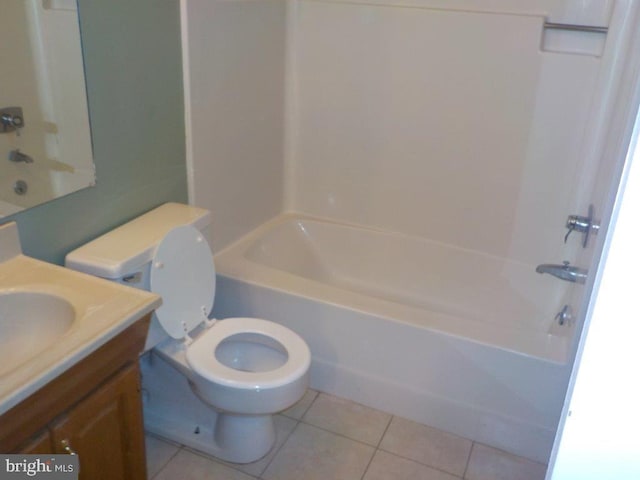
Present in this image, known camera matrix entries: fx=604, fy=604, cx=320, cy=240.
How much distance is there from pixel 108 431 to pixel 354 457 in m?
0.94

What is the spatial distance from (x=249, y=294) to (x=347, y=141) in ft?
2.96

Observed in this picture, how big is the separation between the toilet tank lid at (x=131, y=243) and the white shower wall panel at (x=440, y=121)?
3.15ft

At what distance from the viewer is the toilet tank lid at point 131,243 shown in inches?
67.3

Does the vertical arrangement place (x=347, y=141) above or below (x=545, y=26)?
below

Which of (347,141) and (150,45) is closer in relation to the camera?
(150,45)

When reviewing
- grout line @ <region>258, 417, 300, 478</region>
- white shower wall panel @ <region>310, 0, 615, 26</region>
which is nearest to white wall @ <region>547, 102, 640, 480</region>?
grout line @ <region>258, 417, 300, 478</region>

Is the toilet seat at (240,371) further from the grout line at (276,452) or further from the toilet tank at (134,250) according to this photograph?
the grout line at (276,452)

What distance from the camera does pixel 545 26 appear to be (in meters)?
2.30

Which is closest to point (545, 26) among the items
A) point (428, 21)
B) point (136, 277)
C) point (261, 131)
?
point (428, 21)

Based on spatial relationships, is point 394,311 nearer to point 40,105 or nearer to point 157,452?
point 157,452

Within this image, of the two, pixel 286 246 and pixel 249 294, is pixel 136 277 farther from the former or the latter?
pixel 286 246

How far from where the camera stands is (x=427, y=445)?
7.12 feet

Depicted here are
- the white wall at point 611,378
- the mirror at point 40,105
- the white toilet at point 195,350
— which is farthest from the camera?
the white toilet at point 195,350

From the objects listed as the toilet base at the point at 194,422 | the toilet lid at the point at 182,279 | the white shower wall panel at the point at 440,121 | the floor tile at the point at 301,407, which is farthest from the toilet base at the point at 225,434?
the white shower wall panel at the point at 440,121
